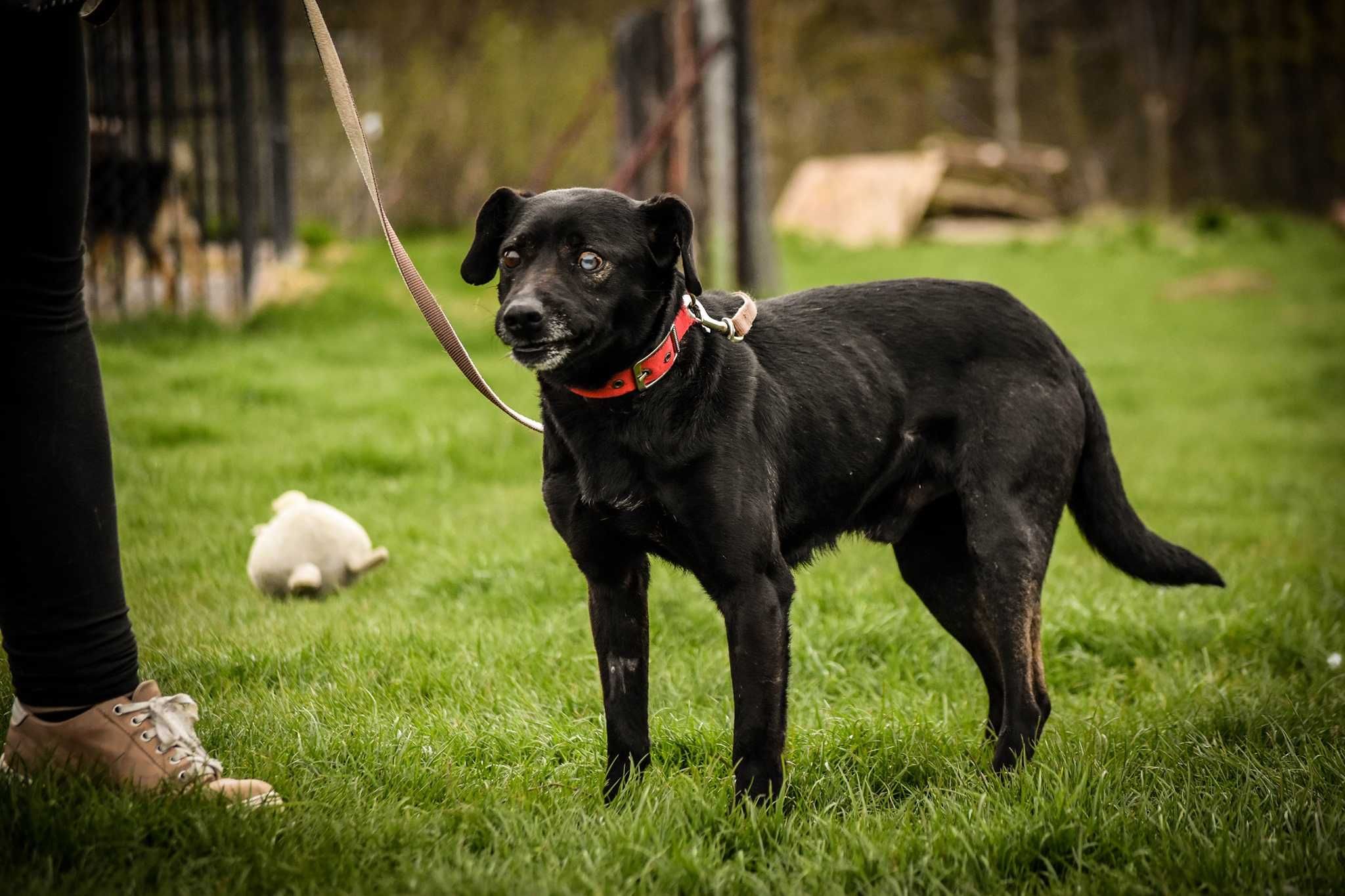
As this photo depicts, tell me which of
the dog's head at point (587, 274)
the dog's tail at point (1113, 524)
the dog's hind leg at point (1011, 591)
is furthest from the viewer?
the dog's tail at point (1113, 524)

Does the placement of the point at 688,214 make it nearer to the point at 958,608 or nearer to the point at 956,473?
the point at 956,473

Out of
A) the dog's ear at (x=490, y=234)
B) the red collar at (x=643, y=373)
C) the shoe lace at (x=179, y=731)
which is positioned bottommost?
the shoe lace at (x=179, y=731)

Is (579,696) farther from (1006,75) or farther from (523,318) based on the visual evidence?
(1006,75)

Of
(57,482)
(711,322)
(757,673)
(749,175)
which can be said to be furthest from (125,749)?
(749,175)

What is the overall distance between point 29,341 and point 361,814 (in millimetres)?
1099

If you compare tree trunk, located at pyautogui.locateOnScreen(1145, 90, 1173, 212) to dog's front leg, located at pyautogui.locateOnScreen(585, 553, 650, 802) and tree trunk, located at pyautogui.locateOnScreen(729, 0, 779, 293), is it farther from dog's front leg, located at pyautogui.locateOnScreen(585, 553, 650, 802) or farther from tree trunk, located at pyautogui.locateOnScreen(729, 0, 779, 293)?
dog's front leg, located at pyautogui.locateOnScreen(585, 553, 650, 802)

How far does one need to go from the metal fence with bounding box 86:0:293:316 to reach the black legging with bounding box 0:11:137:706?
613 centimetres

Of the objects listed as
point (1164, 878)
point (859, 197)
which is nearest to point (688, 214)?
point (1164, 878)

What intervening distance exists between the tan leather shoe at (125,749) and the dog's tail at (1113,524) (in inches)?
83.0

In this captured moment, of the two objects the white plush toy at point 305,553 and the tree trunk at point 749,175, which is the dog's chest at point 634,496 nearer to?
the white plush toy at point 305,553

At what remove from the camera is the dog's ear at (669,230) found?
260cm

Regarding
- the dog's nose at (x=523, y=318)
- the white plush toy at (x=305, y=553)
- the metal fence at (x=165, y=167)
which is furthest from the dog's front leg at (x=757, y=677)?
the metal fence at (x=165, y=167)

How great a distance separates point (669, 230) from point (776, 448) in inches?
21.3

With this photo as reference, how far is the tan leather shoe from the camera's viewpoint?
7.53 ft
